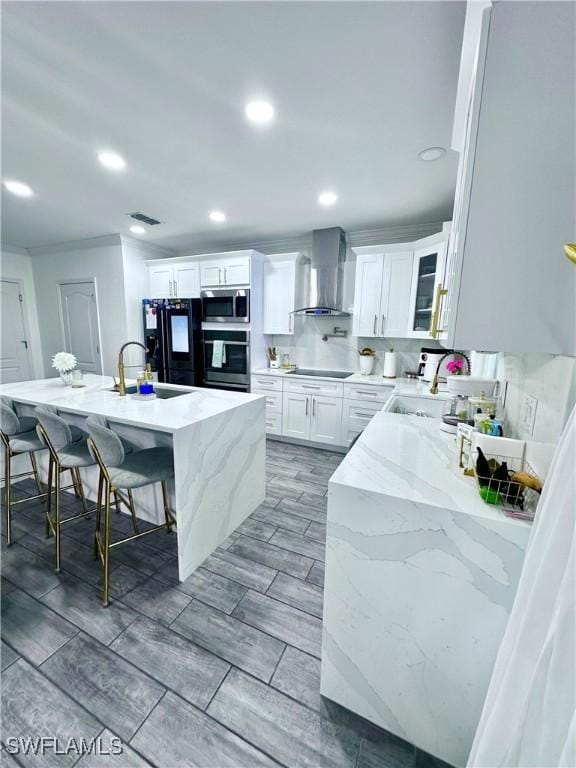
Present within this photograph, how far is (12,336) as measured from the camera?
487 cm

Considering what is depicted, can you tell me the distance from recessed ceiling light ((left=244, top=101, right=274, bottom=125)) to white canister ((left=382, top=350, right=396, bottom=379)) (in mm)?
2578

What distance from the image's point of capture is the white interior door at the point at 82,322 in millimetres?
4574

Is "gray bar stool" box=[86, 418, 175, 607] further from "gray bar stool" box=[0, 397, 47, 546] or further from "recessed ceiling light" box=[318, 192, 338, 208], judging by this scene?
"recessed ceiling light" box=[318, 192, 338, 208]

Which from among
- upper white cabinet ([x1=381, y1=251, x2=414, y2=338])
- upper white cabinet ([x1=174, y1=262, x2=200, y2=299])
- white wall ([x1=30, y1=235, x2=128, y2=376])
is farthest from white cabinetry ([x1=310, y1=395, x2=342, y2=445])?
white wall ([x1=30, y1=235, x2=128, y2=376])

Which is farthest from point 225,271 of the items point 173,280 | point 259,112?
point 259,112

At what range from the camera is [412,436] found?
1506 millimetres

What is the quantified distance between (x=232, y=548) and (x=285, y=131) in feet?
8.81

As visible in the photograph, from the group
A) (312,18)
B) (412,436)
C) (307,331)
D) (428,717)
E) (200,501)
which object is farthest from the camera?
(307,331)

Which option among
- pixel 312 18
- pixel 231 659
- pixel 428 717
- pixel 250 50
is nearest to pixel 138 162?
pixel 250 50

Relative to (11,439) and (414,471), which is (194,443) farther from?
(11,439)

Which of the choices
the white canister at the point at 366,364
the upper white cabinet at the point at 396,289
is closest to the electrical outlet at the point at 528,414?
the upper white cabinet at the point at 396,289

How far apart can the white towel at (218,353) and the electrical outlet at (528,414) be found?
131 inches

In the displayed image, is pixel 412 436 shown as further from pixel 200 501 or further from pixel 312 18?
pixel 312 18

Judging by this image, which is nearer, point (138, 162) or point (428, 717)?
point (428, 717)
